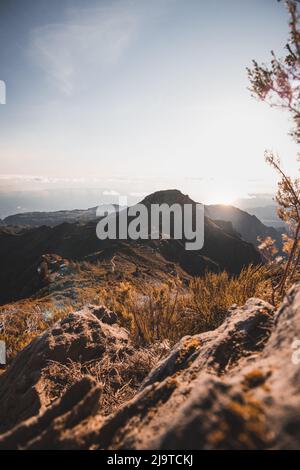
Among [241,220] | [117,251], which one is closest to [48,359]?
[117,251]

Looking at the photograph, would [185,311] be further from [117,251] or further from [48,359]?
[117,251]

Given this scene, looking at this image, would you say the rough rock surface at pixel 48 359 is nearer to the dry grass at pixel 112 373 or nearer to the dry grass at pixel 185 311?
the dry grass at pixel 112 373

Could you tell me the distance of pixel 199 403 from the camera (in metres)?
1.21

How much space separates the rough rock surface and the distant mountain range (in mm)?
27752

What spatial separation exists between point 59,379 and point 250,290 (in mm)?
3164

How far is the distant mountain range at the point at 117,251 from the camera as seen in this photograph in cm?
3647

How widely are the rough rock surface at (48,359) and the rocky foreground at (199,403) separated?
0.6 inches

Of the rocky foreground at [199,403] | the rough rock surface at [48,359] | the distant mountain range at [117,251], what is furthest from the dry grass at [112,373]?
the distant mountain range at [117,251]

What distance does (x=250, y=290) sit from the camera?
4.66 meters

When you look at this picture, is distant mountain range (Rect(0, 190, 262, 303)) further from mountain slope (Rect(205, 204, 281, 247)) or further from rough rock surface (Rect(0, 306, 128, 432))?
mountain slope (Rect(205, 204, 281, 247))

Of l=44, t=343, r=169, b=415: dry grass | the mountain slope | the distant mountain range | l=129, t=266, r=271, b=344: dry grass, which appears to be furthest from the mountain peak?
the mountain slope

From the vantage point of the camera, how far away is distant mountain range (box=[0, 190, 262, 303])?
36.5 meters

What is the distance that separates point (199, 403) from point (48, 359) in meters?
2.26

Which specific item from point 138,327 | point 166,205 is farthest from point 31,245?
point 138,327
